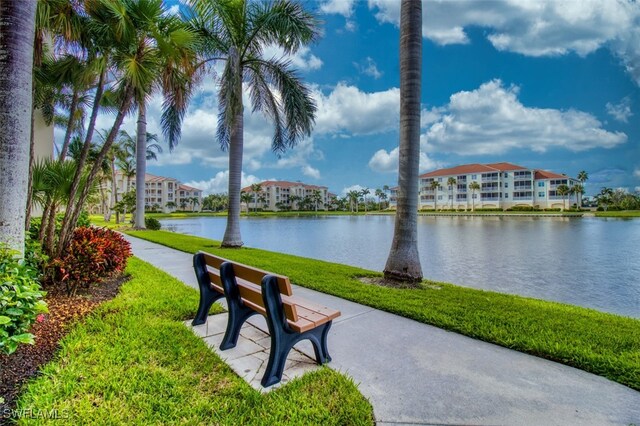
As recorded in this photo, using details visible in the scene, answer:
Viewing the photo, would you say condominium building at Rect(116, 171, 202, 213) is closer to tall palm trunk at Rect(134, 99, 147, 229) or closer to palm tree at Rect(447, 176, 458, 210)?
palm tree at Rect(447, 176, 458, 210)

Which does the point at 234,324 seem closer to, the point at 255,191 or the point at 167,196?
the point at 255,191

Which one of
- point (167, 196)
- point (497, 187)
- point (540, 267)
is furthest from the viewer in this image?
point (167, 196)

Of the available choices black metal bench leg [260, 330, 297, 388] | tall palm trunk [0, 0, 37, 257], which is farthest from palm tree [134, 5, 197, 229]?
black metal bench leg [260, 330, 297, 388]

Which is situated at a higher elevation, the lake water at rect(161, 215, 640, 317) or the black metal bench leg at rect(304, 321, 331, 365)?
the black metal bench leg at rect(304, 321, 331, 365)

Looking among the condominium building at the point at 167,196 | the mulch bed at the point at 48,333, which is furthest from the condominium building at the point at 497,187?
the mulch bed at the point at 48,333

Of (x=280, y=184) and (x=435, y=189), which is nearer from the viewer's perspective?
(x=435, y=189)

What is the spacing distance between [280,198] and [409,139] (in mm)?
117541

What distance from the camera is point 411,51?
23.7 feet

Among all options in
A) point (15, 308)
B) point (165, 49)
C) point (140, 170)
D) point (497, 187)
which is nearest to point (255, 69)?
point (165, 49)

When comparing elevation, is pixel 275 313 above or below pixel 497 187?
below

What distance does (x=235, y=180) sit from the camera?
42.8 feet

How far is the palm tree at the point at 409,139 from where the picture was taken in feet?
23.7

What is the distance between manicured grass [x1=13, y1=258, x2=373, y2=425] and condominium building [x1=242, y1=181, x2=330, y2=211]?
114 meters

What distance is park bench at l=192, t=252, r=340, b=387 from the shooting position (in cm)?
292
